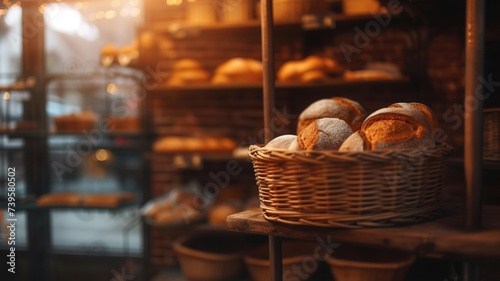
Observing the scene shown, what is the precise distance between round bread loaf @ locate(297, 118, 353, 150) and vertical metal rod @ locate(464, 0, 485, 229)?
0.90 feet

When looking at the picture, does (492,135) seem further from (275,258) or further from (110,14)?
(110,14)

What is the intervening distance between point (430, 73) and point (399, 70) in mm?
284

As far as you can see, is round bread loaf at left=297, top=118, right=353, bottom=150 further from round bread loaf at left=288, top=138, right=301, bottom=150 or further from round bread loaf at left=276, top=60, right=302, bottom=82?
round bread loaf at left=276, top=60, right=302, bottom=82

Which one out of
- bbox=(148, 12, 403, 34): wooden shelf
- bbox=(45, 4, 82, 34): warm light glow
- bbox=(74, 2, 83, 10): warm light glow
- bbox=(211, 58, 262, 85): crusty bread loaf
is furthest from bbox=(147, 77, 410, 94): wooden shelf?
bbox=(45, 4, 82, 34): warm light glow

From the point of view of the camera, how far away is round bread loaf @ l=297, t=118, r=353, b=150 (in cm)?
112

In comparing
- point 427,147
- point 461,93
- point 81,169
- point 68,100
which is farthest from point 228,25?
point 81,169

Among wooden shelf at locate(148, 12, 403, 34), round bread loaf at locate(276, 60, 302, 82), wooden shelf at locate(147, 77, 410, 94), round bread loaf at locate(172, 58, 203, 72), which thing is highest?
wooden shelf at locate(148, 12, 403, 34)

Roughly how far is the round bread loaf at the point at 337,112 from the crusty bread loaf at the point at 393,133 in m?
0.20

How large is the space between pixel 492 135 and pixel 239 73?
1.59 metres

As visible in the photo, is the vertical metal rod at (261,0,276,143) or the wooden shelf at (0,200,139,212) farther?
the wooden shelf at (0,200,139,212)

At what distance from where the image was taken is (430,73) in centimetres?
297

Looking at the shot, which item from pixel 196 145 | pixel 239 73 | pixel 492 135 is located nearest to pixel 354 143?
pixel 492 135

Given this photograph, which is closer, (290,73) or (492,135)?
(492,135)

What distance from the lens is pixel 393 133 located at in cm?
108
